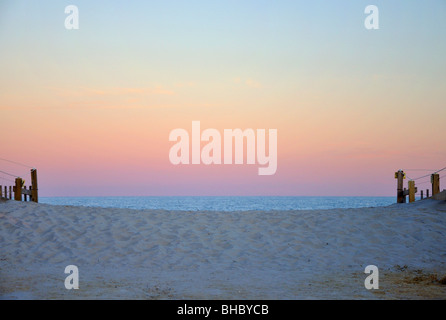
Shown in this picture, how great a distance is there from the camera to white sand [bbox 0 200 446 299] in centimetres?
768

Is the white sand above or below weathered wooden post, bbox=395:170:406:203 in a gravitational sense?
below

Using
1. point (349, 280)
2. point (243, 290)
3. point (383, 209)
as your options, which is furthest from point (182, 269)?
point (383, 209)

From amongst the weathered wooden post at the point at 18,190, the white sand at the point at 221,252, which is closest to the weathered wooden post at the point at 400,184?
the white sand at the point at 221,252

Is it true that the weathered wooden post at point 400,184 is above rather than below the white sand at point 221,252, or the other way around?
above

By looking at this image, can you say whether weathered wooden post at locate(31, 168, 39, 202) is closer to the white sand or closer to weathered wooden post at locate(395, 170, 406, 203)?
the white sand

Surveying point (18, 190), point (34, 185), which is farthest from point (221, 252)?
point (34, 185)

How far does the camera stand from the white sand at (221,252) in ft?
25.2

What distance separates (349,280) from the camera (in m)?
8.66

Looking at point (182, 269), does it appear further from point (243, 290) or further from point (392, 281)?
point (392, 281)

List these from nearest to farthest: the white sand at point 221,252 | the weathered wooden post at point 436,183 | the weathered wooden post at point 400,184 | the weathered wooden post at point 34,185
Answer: the white sand at point 221,252 < the weathered wooden post at point 436,183 < the weathered wooden post at point 34,185 < the weathered wooden post at point 400,184

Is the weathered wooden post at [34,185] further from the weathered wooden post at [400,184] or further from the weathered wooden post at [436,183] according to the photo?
the weathered wooden post at [436,183]

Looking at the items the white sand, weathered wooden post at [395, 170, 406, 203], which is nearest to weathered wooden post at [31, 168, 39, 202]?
the white sand

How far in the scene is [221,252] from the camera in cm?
1128
